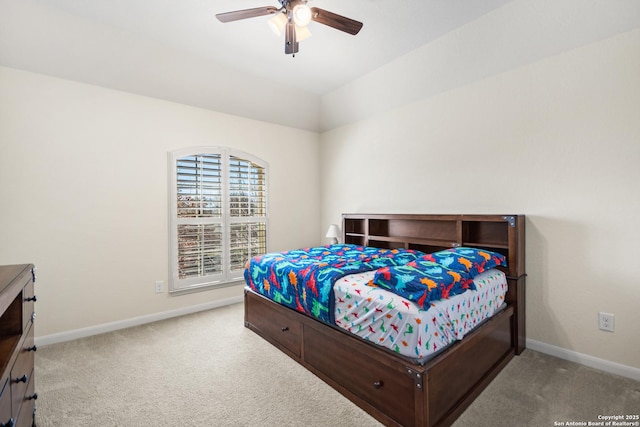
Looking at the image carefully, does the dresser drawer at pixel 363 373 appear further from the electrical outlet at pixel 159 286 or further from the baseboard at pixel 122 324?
the electrical outlet at pixel 159 286

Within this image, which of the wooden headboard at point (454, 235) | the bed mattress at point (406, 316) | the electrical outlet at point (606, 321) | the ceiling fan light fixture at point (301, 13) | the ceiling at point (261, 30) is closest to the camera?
the bed mattress at point (406, 316)

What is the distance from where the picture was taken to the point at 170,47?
2900 millimetres

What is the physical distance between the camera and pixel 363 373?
1791mm

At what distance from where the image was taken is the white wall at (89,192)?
8.50 ft

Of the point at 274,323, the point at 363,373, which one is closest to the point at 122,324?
the point at 274,323

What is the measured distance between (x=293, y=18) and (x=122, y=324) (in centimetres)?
331

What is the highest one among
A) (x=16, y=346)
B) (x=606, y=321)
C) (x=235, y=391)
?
(x=16, y=346)

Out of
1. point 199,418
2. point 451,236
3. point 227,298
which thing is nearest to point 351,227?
point 451,236

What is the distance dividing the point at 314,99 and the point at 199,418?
12.6 feet

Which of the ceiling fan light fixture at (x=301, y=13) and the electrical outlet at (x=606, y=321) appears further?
the electrical outlet at (x=606, y=321)

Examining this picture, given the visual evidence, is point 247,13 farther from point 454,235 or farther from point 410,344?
point 454,235

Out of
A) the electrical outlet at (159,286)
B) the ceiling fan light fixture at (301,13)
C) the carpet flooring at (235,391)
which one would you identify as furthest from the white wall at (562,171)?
the electrical outlet at (159,286)

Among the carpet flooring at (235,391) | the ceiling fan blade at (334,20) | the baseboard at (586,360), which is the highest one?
the ceiling fan blade at (334,20)

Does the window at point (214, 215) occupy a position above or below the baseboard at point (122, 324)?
above
